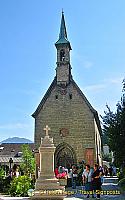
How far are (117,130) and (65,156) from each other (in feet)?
58.7

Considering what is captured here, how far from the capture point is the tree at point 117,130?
20047mm

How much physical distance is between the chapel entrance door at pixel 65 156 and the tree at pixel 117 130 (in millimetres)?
15382

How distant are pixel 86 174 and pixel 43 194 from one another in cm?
555

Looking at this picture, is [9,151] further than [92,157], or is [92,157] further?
[9,151]

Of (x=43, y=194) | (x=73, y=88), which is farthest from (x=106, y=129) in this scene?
(x=73, y=88)

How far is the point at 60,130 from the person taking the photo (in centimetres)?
3756

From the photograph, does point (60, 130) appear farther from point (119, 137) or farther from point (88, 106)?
point (119, 137)

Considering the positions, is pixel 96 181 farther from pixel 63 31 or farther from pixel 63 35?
pixel 63 31

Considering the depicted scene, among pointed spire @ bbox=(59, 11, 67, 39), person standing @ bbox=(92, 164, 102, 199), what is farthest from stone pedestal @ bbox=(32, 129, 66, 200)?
pointed spire @ bbox=(59, 11, 67, 39)

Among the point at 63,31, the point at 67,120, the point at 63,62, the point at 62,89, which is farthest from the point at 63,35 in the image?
the point at 67,120

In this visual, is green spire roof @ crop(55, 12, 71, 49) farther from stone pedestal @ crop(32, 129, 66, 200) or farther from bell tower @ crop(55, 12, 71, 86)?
stone pedestal @ crop(32, 129, 66, 200)

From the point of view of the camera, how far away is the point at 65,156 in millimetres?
37375

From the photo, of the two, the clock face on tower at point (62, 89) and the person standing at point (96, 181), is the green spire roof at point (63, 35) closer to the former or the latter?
the clock face on tower at point (62, 89)

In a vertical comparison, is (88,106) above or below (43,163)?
above
